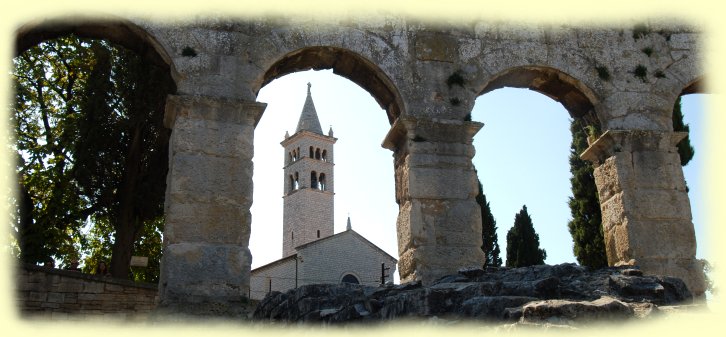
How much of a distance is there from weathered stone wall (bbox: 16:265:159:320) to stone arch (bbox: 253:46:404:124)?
4.46 meters

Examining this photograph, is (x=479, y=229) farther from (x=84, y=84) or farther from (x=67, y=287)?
(x=84, y=84)

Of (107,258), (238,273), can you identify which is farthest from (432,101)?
(107,258)

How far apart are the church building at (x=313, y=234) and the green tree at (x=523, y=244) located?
69.8 feet

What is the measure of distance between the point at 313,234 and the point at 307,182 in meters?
4.89

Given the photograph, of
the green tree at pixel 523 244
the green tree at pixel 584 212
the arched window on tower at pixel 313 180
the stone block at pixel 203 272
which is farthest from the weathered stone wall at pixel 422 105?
the arched window on tower at pixel 313 180

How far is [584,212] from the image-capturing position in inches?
634

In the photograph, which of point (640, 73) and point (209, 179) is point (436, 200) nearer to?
point (209, 179)

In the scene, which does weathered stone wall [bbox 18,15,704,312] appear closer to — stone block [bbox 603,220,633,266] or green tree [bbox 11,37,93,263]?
stone block [bbox 603,220,633,266]

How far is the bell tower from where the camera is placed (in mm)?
55562

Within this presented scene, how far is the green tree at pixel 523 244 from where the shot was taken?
1750 centimetres

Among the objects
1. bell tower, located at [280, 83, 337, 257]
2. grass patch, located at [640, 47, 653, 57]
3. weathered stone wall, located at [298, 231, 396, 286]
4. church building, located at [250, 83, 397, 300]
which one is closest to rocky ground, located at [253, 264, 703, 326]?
grass patch, located at [640, 47, 653, 57]

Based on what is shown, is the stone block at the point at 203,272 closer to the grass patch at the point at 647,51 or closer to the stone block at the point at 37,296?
the stone block at the point at 37,296

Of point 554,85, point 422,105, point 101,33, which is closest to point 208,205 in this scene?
point 101,33

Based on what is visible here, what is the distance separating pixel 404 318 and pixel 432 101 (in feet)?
14.3
